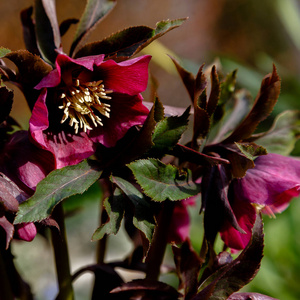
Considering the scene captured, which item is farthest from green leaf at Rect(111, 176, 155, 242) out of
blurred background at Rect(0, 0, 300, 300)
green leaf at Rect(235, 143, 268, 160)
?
blurred background at Rect(0, 0, 300, 300)

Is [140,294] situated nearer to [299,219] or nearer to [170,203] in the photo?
[170,203]

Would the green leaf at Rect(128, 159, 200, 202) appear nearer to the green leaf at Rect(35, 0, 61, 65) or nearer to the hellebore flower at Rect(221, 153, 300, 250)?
the hellebore flower at Rect(221, 153, 300, 250)

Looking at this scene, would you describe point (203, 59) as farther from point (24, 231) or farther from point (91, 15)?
point (24, 231)

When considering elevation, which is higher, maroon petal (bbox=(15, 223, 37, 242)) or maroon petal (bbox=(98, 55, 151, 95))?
maroon petal (bbox=(98, 55, 151, 95))

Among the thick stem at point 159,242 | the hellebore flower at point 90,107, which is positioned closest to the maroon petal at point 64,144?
the hellebore flower at point 90,107

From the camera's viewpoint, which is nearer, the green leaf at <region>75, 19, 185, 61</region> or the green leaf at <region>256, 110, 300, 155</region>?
the green leaf at <region>75, 19, 185, 61</region>
